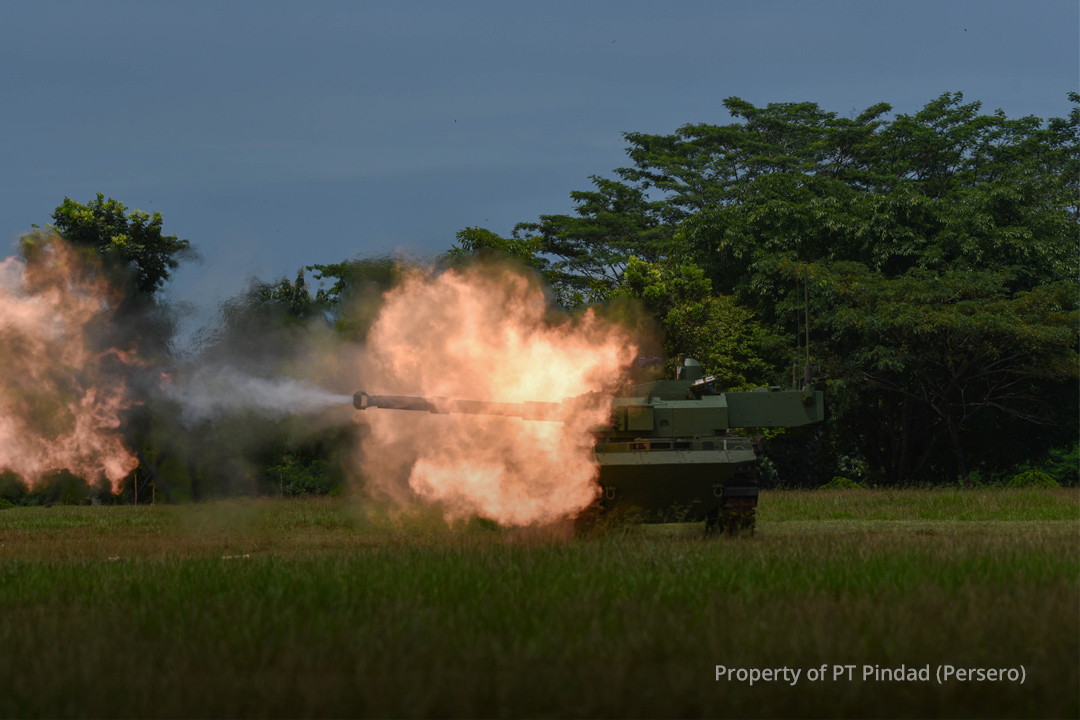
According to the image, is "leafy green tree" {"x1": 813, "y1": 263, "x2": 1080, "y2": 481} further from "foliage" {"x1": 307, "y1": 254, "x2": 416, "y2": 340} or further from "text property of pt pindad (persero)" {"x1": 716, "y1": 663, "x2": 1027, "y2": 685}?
"text property of pt pindad (persero)" {"x1": 716, "y1": 663, "x2": 1027, "y2": 685}

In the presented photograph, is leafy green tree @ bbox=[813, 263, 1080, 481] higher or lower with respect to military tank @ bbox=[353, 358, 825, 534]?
higher

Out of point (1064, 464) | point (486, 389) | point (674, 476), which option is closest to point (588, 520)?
point (674, 476)

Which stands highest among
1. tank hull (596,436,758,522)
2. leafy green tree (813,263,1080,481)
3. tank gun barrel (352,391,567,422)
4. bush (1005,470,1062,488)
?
leafy green tree (813,263,1080,481)

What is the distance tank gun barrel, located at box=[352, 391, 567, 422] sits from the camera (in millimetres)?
13297

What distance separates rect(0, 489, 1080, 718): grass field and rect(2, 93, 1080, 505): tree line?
39.3ft

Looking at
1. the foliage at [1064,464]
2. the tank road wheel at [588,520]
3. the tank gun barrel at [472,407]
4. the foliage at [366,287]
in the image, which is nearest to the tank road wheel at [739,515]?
the tank road wheel at [588,520]

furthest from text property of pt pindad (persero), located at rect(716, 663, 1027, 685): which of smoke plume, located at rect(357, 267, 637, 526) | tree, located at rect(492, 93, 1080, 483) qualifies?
tree, located at rect(492, 93, 1080, 483)

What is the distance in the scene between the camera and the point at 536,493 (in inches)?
553

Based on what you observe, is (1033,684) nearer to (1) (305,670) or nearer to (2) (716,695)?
Result: (2) (716,695)

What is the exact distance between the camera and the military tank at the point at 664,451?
13.3 metres

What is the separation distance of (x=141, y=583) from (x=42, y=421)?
8.53 meters

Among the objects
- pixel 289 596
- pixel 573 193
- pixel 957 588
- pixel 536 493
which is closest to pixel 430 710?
pixel 289 596

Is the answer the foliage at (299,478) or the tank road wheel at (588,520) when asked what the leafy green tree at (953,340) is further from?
the tank road wheel at (588,520)

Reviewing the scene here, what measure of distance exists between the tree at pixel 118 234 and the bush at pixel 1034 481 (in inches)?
842
